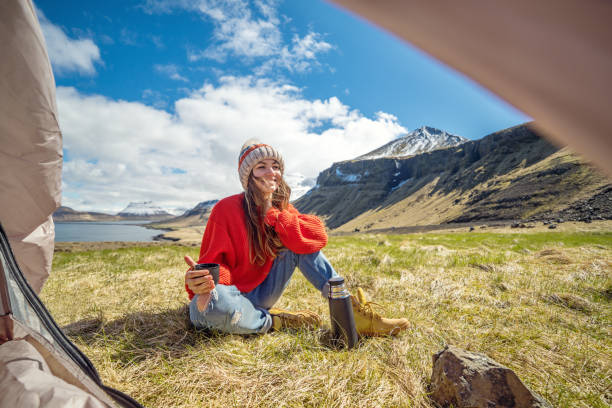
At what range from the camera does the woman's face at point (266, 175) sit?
295cm

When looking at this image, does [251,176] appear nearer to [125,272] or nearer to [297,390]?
[297,390]

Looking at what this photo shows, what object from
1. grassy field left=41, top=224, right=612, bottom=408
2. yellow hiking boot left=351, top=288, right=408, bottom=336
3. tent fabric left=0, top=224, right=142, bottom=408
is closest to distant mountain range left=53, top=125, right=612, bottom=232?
grassy field left=41, top=224, right=612, bottom=408

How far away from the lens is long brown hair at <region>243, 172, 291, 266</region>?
2.84 m

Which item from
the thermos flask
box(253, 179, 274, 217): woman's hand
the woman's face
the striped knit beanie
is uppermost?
the striped knit beanie

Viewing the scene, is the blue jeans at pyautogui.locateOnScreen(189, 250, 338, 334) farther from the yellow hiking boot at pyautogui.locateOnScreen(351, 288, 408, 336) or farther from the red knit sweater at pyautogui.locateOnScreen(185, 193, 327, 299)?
the yellow hiking boot at pyautogui.locateOnScreen(351, 288, 408, 336)

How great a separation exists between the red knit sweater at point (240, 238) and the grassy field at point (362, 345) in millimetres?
611

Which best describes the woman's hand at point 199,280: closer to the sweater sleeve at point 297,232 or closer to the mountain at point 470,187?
Result: the sweater sleeve at point 297,232

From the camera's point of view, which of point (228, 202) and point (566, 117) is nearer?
point (566, 117)

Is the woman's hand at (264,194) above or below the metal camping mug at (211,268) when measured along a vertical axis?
above

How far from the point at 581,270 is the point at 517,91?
562 cm

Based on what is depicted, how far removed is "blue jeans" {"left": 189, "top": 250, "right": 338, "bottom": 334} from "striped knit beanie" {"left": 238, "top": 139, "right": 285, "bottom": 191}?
97 centimetres

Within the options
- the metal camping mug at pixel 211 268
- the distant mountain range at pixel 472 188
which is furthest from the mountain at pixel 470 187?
the metal camping mug at pixel 211 268

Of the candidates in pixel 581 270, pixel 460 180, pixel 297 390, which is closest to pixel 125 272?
pixel 297 390

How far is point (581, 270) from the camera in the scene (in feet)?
15.2
